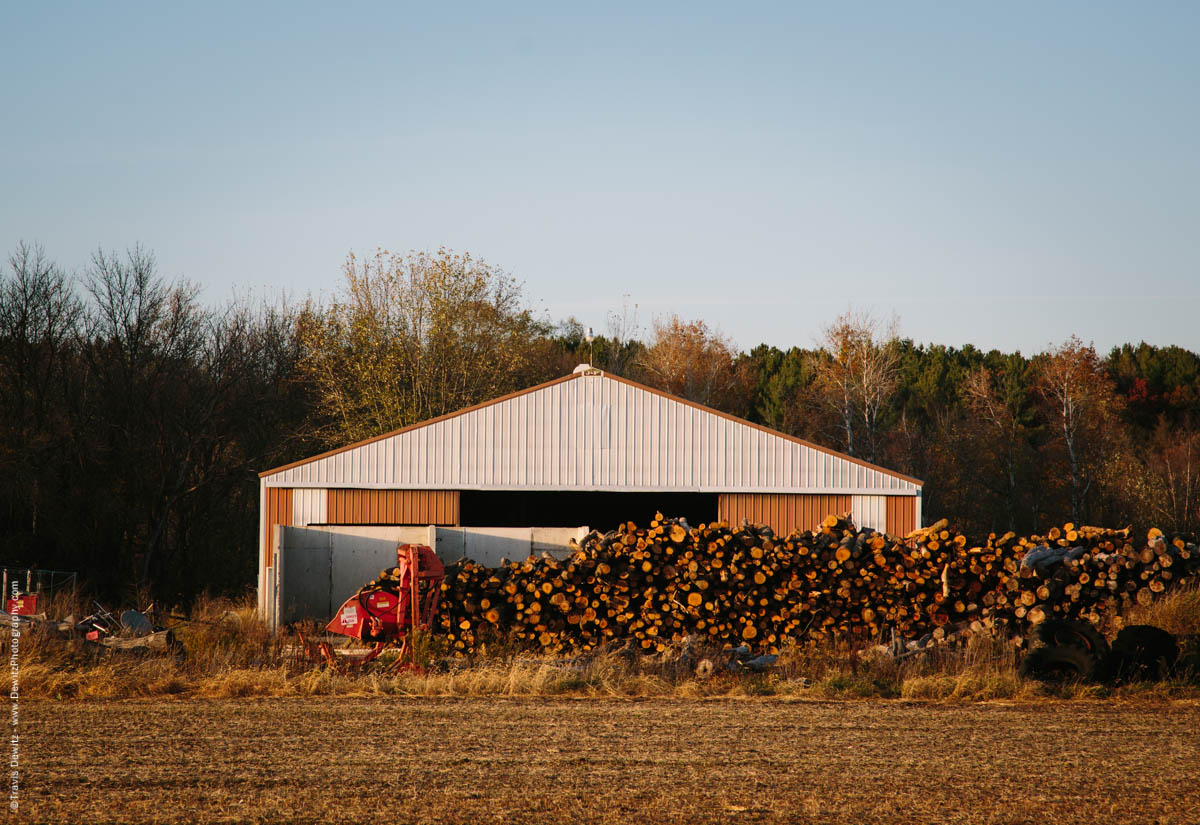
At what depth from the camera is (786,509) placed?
72.8 feet

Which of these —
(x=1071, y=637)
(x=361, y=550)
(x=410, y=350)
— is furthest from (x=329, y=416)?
(x=1071, y=637)

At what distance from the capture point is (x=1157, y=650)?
13352 millimetres

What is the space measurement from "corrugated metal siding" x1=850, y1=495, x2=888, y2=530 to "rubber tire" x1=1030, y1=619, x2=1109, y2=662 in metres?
8.42

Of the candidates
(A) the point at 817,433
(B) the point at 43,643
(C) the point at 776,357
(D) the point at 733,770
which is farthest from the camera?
(C) the point at 776,357

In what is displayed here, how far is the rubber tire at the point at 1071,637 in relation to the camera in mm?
13242

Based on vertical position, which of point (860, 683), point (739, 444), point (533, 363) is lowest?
point (860, 683)

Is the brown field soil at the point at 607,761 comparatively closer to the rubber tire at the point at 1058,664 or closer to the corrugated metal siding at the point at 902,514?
the rubber tire at the point at 1058,664

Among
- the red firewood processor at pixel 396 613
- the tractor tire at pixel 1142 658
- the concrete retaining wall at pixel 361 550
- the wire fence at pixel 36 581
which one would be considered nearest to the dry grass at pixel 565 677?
the tractor tire at pixel 1142 658

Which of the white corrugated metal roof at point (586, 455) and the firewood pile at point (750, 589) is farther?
the white corrugated metal roof at point (586, 455)

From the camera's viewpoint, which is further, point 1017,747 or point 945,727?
point 945,727

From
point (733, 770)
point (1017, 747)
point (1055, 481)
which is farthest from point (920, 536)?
point (1055, 481)

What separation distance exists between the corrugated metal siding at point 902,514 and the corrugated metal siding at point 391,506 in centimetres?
869

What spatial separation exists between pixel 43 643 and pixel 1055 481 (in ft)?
125

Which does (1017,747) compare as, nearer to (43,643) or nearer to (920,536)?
(920,536)
